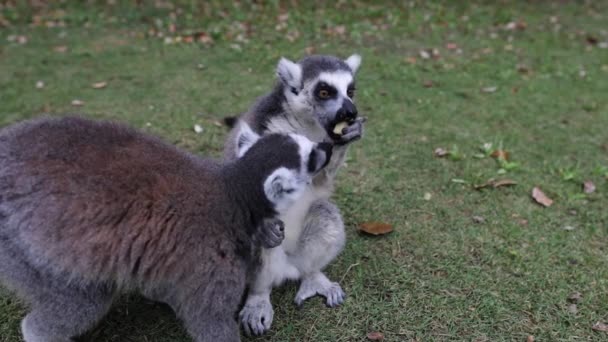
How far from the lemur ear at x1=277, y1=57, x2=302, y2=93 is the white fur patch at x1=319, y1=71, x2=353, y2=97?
0.17m

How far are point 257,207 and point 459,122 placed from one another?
3.93 metres

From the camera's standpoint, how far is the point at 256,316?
3.16 meters

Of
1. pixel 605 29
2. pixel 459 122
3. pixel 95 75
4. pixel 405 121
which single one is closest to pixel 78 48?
pixel 95 75

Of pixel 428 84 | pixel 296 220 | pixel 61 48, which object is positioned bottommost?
pixel 61 48

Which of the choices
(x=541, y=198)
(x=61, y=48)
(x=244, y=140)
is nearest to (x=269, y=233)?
(x=244, y=140)

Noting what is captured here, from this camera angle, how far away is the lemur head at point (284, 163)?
2.73 m

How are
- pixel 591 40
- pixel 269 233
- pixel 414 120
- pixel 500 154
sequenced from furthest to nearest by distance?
pixel 591 40
pixel 414 120
pixel 500 154
pixel 269 233

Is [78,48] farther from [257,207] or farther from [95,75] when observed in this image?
[257,207]

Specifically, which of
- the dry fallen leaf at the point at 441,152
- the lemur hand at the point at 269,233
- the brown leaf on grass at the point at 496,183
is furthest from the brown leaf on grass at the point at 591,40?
the lemur hand at the point at 269,233

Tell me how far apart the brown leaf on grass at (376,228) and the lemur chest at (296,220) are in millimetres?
703

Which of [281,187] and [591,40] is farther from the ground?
[281,187]

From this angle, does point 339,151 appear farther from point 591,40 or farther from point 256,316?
point 591,40

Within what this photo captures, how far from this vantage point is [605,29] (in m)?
10.2

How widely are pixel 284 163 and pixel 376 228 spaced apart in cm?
157
